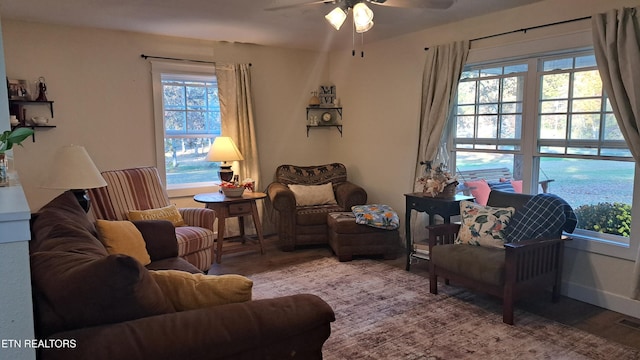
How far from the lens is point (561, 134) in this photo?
3.54 m

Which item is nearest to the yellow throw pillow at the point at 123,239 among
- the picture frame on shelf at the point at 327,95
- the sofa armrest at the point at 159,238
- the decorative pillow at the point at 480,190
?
the sofa armrest at the point at 159,238

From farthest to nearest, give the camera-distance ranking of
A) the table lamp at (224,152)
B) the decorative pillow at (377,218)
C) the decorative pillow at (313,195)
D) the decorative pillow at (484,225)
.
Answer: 1. the decorative pillow at (313,195)
2. the table lamp at (224,152)
3. the decorative pillow at (377,218)
4. the decorative pillow at (484,225)

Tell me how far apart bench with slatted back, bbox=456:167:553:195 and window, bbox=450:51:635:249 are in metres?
0.05

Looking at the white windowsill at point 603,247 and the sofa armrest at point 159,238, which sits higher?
the sofa armrest at point 159,238

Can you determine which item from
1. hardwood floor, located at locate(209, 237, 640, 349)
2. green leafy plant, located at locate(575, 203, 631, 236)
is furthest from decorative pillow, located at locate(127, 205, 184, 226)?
green leafy plant, located at locate(575, 203, 631, 236)

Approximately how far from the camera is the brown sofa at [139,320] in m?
1.24

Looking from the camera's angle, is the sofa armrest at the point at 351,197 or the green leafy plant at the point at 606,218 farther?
the sofa armrest at the point at 351,197

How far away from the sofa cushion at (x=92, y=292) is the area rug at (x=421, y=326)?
1.52 meters

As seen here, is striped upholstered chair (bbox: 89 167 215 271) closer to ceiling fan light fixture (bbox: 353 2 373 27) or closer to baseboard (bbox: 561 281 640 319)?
ceiling fan light fixture (bbox: 353 2 373 27)

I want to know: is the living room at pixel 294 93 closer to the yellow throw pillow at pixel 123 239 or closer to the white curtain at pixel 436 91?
the white curtain at pixel 436 91

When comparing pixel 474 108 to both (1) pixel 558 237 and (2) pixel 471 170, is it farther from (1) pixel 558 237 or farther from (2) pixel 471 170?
(1) pixel 558 237

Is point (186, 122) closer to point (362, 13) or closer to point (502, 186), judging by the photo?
point (362, 13)

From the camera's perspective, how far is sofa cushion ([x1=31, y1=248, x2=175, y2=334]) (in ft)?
4.13

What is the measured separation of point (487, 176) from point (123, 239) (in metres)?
3.19
